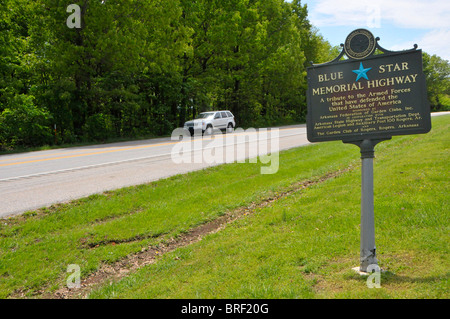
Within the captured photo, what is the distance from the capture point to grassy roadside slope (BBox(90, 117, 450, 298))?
379cm

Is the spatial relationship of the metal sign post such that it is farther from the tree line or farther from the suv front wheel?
the suv front wheel

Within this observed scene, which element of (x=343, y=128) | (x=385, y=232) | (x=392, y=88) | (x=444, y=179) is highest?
(x=392, y=88)

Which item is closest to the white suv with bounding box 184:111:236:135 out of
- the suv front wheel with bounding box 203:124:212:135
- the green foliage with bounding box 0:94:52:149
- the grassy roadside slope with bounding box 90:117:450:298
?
the suv front wheel with bounding box 203:124:212:135

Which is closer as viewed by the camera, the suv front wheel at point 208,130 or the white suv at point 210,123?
the white suv at point 210,123

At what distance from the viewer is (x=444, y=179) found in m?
7.22

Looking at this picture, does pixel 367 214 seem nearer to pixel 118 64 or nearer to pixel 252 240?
pixel 252 240

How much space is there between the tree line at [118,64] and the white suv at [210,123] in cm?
302

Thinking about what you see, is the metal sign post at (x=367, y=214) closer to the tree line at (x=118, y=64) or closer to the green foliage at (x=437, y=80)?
the tree line at (x=118, y=64)

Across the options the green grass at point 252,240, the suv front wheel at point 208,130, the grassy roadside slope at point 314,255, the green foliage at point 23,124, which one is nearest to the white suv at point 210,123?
the suv front wheel at point 208,130

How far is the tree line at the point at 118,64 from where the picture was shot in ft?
70.4

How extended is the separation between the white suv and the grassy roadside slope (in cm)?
1949

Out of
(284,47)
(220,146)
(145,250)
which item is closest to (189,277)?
(145,250)
